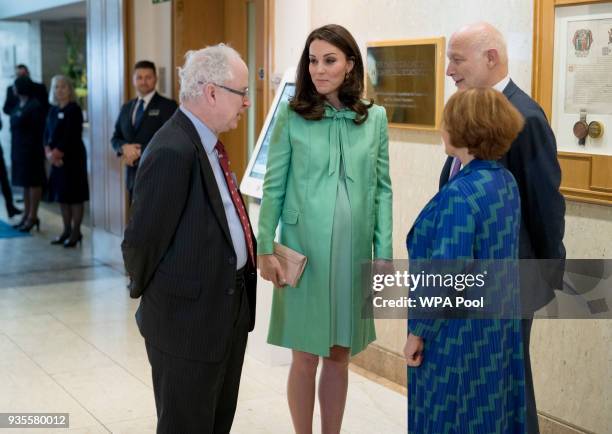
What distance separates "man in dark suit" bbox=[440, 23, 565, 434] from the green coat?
1.12 ft

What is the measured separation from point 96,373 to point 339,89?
2401 mm

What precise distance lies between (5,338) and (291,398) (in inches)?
108

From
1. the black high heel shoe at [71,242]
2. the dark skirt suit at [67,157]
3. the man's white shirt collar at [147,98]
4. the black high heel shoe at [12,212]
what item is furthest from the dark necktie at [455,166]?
the black high heel shoe at [12,212]

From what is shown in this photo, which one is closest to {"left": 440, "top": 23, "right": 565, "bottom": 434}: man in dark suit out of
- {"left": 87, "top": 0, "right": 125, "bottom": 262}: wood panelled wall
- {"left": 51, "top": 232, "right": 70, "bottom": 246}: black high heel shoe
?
{"left": 87, "top": 0, "right": 125, "bottom": 262}: wood panelled wall

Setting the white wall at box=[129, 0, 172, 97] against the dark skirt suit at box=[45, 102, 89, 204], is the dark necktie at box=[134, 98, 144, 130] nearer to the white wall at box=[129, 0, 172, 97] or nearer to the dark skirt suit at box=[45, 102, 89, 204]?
the white wall at box=[129, 0, 172, 97]

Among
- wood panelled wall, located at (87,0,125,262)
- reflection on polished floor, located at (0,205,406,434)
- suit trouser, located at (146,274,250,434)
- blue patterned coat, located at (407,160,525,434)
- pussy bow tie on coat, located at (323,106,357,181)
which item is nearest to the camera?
blue patterned coat, located at (407,160,525,434)

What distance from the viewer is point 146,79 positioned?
21.8 ft

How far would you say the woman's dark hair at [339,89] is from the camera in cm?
319

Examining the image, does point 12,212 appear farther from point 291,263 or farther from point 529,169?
point 529,169

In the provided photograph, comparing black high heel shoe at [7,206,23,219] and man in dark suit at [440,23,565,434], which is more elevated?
man in dark suit at [440,23,565,434]

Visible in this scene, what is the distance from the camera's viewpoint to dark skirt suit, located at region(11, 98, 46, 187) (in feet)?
32.1

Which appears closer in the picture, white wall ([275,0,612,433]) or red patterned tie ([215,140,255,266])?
red patterned tie ([215,140,255,266])

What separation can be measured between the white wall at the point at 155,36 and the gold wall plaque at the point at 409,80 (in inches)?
107

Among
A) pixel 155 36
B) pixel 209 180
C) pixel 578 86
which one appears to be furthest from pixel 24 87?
pixel 209 180
